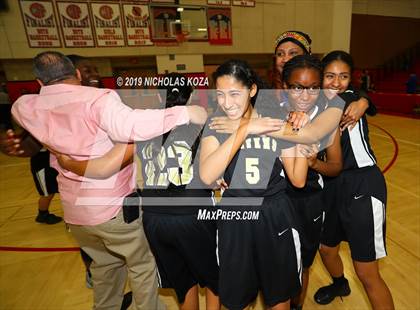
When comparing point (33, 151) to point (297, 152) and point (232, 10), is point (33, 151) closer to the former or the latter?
point (297, 152)

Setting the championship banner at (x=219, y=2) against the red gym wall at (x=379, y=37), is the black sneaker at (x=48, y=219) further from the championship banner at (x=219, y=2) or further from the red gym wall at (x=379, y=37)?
the red gym wall at (x=379, y=37)

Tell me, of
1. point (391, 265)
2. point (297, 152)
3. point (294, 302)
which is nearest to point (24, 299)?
point (294, 302)

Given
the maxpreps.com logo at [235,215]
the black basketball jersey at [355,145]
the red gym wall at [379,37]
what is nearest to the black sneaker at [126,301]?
the maxpreps.com logo at [235,215]

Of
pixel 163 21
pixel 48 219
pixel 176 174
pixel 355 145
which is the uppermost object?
pixel 163 21

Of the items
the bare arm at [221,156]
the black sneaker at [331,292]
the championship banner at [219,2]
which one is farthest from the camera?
the championship banner at [219,2]

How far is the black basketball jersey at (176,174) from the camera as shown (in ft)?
5.36

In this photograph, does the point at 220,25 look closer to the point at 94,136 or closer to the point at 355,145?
the point at 355,145

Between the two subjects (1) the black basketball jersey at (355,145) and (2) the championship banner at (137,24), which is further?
(2) the championship banner at (137,24)

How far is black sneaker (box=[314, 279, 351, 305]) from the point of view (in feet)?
7.25

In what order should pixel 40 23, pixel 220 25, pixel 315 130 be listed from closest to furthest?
pixel 315 130
pixel 40 23
pixel 220 25

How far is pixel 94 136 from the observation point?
145 cm

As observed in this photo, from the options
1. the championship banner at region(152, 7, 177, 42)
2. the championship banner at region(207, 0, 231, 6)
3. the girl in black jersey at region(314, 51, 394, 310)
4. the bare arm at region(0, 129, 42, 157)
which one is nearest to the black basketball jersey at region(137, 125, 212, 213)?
the bare arm at region(0, 129, 42, 157)

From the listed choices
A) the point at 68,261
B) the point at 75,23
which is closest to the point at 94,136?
the point at 68,261

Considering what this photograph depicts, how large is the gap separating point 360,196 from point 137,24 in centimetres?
1240
